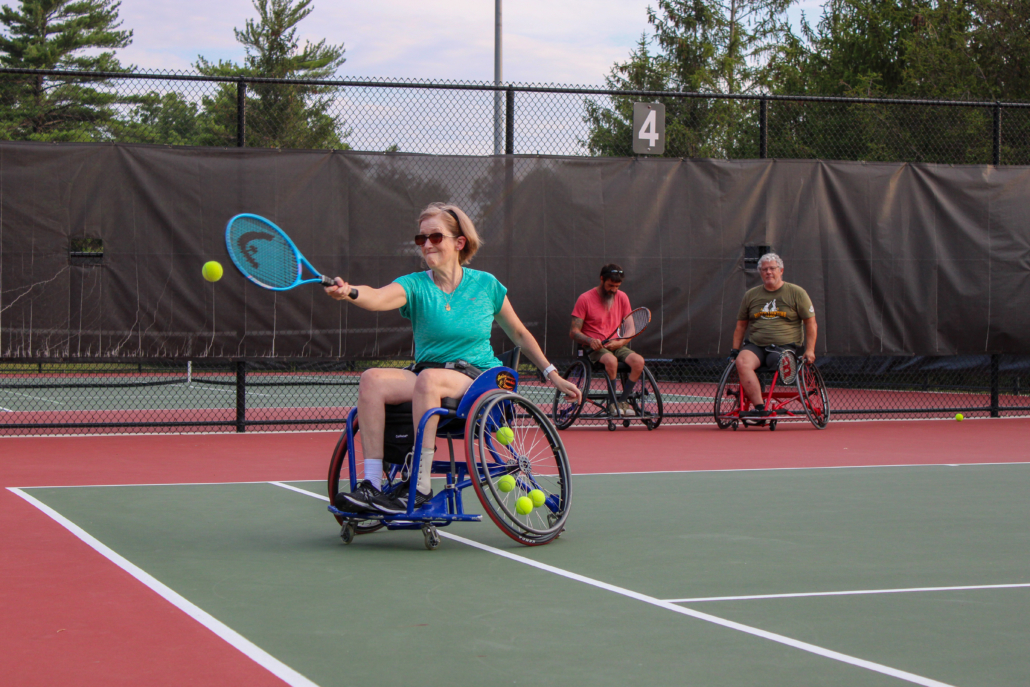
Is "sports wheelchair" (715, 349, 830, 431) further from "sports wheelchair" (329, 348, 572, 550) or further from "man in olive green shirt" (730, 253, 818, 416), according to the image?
"sports wheelchair" (329, 348, 572, 550)

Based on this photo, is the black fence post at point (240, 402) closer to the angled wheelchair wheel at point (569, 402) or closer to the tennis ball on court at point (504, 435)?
the angled wheelchair wheel at point (569, 402)

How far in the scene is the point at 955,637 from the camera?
10.3 feet

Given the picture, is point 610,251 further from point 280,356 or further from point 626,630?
point 626,630

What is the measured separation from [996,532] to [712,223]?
5.27 m

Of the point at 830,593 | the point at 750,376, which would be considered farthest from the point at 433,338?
the point at 750,376

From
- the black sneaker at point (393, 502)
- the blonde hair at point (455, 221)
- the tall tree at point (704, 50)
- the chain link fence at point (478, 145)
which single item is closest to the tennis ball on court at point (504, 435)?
the black sneaker at point (393, 502)

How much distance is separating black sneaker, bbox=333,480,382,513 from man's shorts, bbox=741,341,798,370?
5.40 metres

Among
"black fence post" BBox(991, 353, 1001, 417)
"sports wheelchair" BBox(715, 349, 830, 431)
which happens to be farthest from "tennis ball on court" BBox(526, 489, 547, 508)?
"black fence post" BBox(991, 353, 1001, 417)

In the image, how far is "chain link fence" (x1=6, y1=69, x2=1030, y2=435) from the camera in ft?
29.7

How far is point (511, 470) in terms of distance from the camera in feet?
15.2

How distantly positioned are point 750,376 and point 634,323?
1.01m

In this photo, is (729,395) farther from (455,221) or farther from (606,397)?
(455,221)

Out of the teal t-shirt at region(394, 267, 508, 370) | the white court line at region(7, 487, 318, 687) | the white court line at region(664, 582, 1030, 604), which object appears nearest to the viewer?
the white court line at region(7, 487, 318, 687)

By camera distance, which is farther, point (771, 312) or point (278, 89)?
point (278, 89)
